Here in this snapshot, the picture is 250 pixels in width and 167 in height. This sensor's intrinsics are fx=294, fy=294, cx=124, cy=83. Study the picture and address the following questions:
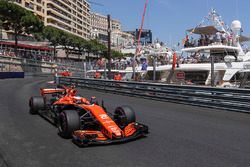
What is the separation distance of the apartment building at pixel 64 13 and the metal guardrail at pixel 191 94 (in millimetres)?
60160

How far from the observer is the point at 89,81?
19031 millimetres

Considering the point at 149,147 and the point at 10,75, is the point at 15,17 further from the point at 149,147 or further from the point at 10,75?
the point at 149,147

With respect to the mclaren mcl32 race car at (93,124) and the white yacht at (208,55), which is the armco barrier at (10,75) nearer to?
the white yacht at (208,55)

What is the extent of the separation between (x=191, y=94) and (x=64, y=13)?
93247mm

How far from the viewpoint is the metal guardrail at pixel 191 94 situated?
9289 mm

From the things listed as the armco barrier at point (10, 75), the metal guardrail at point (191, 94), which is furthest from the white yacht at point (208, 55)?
the armco barrier at point (10, 75)

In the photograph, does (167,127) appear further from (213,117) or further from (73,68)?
(73,68)

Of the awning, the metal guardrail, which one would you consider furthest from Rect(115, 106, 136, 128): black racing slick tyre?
the awning

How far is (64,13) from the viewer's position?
98.2m

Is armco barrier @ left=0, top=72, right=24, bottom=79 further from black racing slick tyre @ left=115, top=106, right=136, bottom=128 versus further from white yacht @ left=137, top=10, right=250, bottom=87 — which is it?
black racing slick tyre @ left=115, top=106, right=136, bottom=128

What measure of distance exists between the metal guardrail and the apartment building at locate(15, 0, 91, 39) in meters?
60.2

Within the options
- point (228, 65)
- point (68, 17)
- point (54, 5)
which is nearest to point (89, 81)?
point (228, 65)

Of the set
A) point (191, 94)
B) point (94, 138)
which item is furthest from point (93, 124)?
point (191, 94)

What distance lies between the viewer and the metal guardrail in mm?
9289
